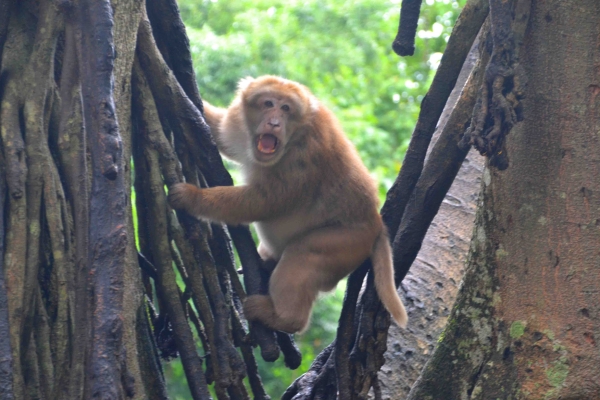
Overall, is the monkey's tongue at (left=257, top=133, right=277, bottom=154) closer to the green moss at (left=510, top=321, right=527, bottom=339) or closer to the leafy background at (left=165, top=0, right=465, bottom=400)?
the green moss at (left=510, top=321, right=527, bottom=339)

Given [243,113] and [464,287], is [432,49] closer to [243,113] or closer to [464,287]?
[243,113]

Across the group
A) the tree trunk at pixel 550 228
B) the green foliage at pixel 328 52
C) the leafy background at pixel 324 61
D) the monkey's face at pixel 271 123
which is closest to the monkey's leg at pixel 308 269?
the monkey's face at pixel 271 123

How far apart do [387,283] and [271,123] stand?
3.80 ft

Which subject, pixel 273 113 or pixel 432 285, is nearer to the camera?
pixel 273 113

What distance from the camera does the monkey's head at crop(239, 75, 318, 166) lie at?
14.4 ft

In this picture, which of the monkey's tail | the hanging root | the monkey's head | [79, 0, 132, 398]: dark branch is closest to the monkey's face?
the monkey's head

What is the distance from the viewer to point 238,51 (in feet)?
35.0

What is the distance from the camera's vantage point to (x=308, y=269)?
4.24 metres

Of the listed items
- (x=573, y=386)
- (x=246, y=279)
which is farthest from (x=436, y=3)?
(x=573, y=386)

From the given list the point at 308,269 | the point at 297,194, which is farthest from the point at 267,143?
the point at 308,269

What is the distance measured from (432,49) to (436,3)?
132cm

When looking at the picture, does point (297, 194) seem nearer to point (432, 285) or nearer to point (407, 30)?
point (432, 285)

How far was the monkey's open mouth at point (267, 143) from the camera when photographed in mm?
4371

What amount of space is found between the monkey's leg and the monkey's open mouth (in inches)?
21.0
